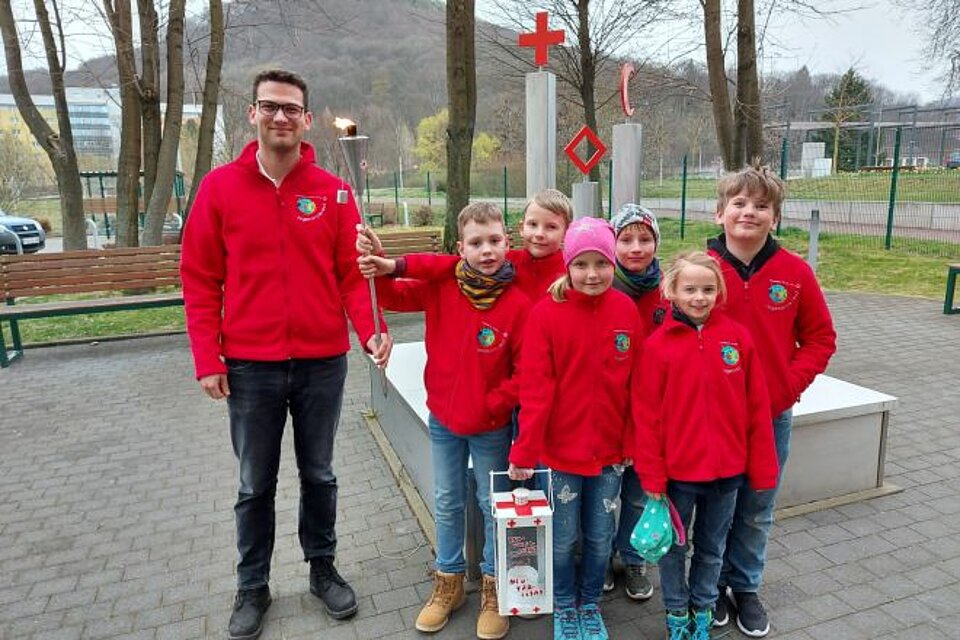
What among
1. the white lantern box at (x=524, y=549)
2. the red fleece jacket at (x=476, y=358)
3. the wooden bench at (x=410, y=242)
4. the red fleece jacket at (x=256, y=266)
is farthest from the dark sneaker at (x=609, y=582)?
the wooden bench at (x=410, y=242)

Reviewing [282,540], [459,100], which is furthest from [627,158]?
[459,100]

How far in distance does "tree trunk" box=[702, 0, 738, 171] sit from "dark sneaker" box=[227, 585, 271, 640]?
10.4 metres

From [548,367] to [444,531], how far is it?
35.4 inches

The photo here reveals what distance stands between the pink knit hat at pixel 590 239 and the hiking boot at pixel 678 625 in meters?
1.36

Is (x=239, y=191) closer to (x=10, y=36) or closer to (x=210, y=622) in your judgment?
(x=210, y=622)

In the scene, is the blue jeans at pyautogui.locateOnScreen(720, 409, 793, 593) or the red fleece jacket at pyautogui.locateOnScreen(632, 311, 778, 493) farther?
the blue jeans at pyautogui.locateOnScreen(720, 409, 793, 593)

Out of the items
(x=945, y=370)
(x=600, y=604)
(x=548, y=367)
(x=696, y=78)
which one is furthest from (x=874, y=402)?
(x=696, y=78)

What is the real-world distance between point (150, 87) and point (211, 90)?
3.26 ft

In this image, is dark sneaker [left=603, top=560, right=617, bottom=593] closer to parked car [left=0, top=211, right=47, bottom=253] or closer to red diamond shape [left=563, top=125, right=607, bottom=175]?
red diamond shape [left=563, top=125, right=607, bottom=175]

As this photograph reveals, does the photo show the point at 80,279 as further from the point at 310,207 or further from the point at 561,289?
the point at 561,289

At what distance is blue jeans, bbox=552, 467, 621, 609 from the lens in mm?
2621

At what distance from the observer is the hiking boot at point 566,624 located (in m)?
2.66

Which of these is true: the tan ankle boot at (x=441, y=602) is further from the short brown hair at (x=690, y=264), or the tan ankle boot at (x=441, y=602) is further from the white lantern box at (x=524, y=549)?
the short brown hair at (x=690, y=264)

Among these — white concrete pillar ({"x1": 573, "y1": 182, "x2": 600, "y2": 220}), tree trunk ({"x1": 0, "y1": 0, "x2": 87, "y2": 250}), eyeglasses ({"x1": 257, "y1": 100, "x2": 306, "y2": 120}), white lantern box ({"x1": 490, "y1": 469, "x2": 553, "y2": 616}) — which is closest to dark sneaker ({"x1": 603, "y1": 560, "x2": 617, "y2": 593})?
white lantern box ({"x1": 490, "y1": 469, "x2": 553, "y2": 616})
